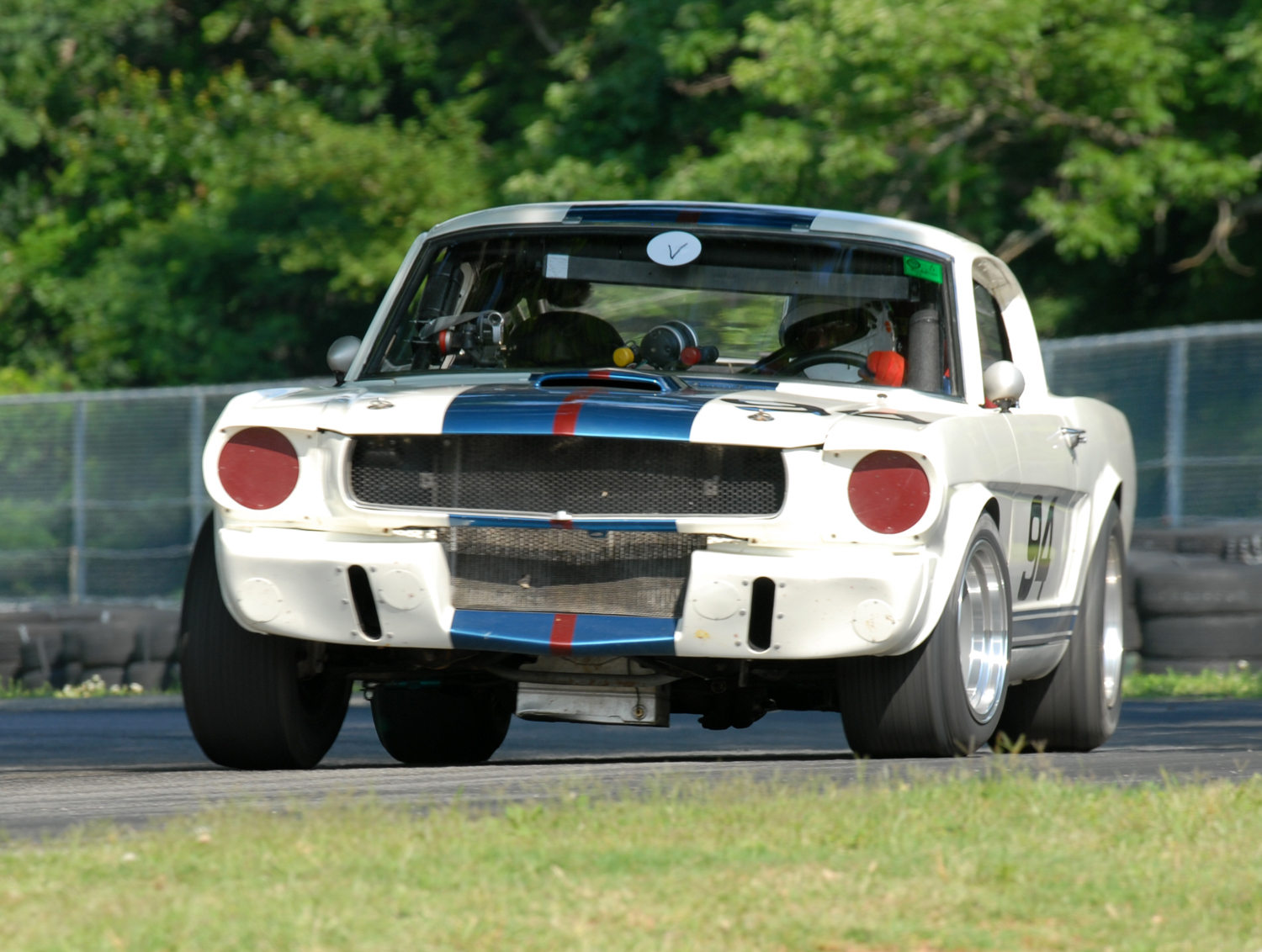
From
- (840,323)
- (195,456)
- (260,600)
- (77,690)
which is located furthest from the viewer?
(195,456)

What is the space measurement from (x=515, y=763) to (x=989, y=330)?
87.5 inches

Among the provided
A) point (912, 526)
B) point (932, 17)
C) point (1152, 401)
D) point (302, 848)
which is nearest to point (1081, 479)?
point (912, 526)

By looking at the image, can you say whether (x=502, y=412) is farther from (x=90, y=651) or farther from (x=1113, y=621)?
(x=90, y=651)

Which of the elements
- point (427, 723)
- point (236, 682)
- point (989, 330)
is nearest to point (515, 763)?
point (427, 723)

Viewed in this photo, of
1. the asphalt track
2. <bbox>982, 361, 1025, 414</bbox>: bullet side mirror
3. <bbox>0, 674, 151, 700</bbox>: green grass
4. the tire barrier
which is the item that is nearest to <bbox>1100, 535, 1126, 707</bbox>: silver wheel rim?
the asphalt track

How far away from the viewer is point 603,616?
217 inches

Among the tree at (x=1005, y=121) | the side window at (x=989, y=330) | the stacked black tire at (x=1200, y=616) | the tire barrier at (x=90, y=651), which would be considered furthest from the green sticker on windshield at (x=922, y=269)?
the tree at (x=1005, y=121)

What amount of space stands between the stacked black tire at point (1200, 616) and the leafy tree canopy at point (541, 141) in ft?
27.2

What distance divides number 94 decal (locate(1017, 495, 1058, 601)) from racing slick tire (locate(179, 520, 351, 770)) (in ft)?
7.20

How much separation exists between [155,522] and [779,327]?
13.4 m

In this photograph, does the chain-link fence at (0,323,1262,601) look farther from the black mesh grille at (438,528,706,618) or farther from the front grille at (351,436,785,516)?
the black mesh grille at (438,528,706,618)

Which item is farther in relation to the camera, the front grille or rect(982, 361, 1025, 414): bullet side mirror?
rect(982, 361, 1025, 414): bullet side mirror

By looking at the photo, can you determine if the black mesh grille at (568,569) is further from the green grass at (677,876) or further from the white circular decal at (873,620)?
the green grass at (677,876)

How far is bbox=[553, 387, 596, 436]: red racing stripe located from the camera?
5.49 meters
